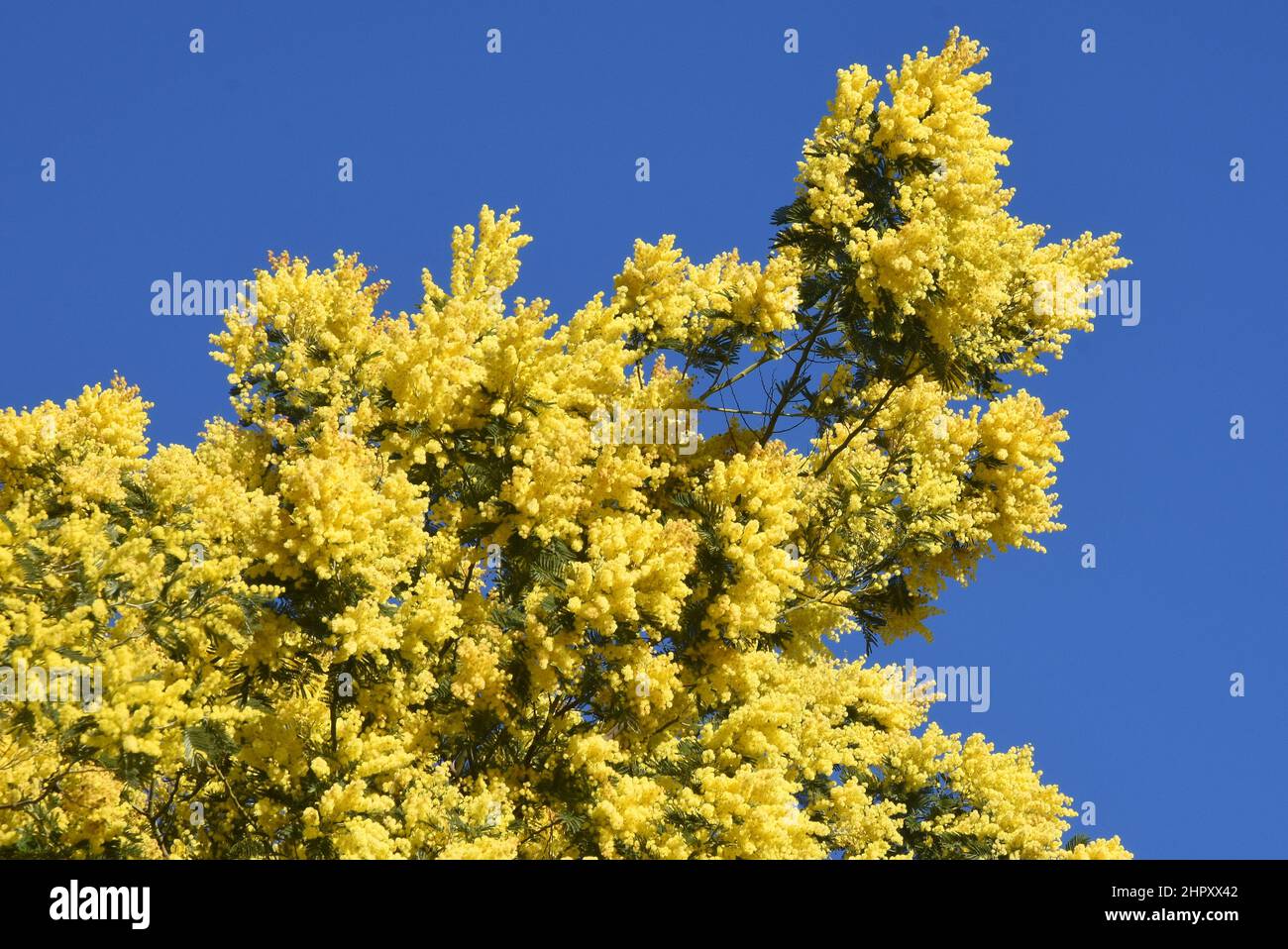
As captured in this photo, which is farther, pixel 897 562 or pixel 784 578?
pixel 897 562

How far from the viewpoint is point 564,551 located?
1523 centimetres

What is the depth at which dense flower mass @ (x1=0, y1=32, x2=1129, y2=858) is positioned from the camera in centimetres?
1327

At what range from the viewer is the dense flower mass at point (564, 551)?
43.5 ft

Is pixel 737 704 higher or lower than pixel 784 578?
lower

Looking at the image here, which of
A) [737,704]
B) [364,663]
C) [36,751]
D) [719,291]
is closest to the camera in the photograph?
[36,751]

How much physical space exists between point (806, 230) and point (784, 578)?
4238 mm

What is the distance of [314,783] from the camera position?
14.0 meters
